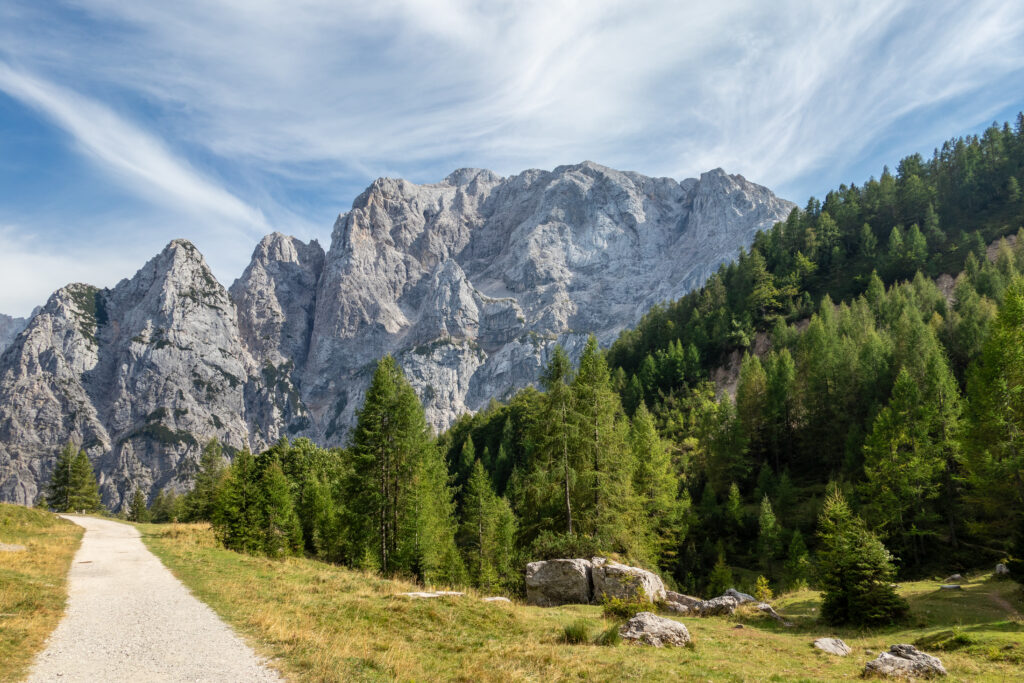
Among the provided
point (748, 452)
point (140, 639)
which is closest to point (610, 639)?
point (140, 639)

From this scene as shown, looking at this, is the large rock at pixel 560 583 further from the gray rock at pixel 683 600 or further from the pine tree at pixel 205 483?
the pine tree at pixel 205 483

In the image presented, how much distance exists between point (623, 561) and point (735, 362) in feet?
280

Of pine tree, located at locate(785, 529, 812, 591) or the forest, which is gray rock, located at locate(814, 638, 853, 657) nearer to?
the forest

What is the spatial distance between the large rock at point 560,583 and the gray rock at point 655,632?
8.23 meters

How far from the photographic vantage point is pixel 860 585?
21.4 meters

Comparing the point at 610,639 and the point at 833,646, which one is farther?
the point at 833,646

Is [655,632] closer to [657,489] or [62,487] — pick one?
[657,489]

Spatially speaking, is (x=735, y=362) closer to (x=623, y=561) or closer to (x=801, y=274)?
(x=801, y=274)

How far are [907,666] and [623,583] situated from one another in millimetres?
11234

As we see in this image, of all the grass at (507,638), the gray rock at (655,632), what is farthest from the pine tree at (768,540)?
the gray rock at (655,632)

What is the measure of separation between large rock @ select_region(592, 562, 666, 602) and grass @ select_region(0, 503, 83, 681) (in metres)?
18.5

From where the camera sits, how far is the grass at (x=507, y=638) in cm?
1068

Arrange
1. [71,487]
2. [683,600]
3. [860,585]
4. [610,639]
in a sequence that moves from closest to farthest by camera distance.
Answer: [610,639] → [860,585] → [683,600] → [71,487]

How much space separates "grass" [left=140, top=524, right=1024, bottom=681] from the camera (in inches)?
420
